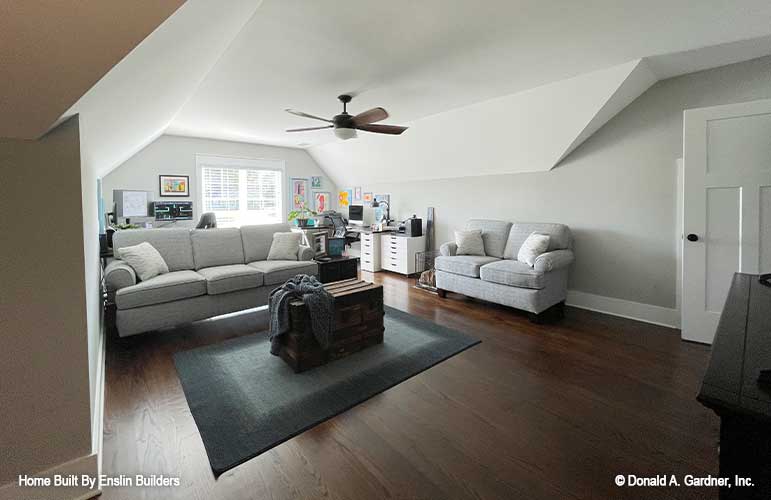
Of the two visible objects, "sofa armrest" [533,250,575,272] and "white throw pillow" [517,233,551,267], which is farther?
"white throw pillow" [517,233,551,267]

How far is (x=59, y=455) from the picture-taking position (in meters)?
1.47

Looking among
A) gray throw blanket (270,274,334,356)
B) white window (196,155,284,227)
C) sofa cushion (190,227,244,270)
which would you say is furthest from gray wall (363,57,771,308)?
white window (196,155,284,227)

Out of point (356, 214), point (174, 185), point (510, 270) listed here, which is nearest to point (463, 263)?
point (510, 270)

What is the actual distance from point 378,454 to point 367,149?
17.1 feet

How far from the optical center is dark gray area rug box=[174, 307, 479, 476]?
185cm

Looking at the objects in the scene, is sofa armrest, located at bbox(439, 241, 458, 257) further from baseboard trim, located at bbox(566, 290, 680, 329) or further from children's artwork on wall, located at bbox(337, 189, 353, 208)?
children's artwork on wall, located at bbox(337, 189, 353, 208)

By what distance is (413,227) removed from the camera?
573 cm

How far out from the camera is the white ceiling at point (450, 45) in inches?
83.7

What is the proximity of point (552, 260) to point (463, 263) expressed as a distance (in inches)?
39.0

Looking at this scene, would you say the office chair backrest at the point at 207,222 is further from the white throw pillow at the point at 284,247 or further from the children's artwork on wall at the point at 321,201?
the children's artwork on wall at the point at 321,201

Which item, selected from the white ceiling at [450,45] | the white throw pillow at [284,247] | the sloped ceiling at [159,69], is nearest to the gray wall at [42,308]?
the sloped ceiling at [159,69]

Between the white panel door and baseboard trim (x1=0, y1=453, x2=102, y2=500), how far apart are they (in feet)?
13.9

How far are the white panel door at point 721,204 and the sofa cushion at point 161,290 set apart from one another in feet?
14.6

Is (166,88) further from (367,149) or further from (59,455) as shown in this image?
(367,149)
